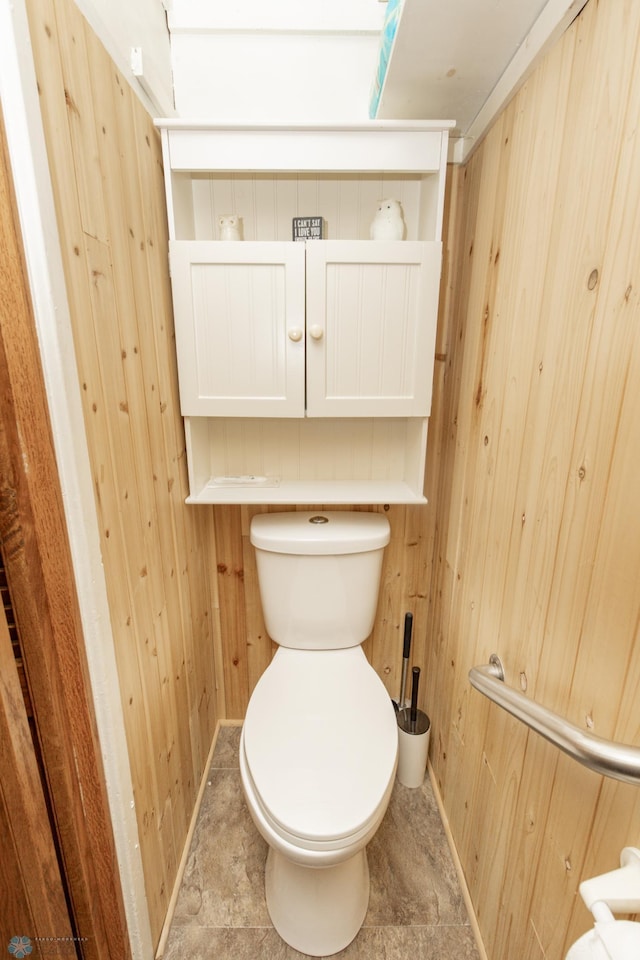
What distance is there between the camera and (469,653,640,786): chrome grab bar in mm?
477

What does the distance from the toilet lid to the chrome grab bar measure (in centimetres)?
41

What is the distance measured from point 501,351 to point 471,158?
1.94ft

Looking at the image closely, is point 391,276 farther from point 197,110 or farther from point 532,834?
point 532,834

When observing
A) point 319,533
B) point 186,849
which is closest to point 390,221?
point 319,533

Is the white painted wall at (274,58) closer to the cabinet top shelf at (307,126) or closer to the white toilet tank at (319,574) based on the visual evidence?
the cabinet top shelf at (307,126)

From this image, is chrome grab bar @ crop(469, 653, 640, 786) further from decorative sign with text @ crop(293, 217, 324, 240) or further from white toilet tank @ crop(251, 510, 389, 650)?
decorative sign with text @ crop(293, 217, 324, 240)

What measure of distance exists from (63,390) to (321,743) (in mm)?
950

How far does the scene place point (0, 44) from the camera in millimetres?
536

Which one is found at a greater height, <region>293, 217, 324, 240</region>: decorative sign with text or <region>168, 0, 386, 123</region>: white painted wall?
<region>168, 0, 386, 123</region>: white painted wall

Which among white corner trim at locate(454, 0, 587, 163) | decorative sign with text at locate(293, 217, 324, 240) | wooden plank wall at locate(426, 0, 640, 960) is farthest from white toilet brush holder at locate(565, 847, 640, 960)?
decorative sign with text at locate(293, 217, 324, 240)

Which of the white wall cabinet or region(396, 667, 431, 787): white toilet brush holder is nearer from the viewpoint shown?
the white wall cabinet
